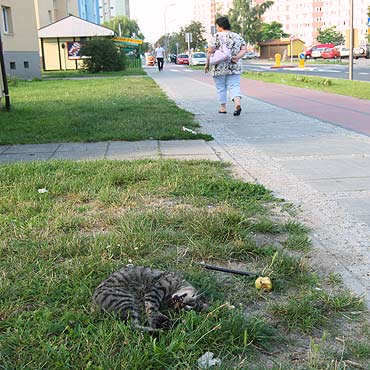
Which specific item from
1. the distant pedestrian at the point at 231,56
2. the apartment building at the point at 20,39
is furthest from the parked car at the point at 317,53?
the distant pedestrian at the point at 231,56

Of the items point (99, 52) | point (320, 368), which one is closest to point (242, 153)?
point (320, 368)

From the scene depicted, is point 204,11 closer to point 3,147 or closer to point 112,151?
point 3,147

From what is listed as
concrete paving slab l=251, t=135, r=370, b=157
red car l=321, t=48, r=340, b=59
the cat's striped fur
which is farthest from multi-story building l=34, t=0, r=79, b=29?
the cat's striped fur

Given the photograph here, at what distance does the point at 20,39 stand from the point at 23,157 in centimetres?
2466

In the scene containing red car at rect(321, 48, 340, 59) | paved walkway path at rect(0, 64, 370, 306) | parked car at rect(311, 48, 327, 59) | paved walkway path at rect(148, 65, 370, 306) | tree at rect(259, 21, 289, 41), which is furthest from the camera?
tree at rect(259, 21, 289, 41)

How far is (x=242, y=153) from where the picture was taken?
280 inches

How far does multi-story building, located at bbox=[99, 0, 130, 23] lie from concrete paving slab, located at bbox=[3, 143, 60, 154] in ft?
439

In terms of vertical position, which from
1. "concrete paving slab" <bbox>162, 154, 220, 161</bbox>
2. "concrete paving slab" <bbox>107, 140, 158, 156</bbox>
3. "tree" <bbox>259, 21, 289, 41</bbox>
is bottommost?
"concrete paving slab" <bbox>162, 154, 220, 161</bbox>

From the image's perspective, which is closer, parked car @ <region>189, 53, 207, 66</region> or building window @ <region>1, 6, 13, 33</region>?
building window @ <region>1, 6, 13, 33</region>

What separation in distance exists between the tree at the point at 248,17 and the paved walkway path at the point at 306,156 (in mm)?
97309

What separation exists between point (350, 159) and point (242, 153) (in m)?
1.41

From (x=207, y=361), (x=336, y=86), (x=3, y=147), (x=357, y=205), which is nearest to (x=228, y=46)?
(x=3, y=147)

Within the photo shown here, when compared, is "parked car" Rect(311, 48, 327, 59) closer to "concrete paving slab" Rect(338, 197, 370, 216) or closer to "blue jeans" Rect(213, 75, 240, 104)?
"blue jeans" Rect(213, 75, 240, 104)

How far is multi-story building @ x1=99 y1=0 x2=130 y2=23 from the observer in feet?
455
